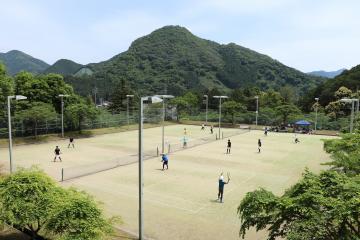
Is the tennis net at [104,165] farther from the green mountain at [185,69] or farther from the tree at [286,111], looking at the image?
the green mountain at [185,69]

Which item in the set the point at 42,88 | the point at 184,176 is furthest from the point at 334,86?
the point at 184,176

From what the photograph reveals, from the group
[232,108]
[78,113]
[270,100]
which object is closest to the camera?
[78,113]

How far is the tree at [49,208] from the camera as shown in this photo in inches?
414

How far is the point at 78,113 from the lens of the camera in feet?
Answer: 157

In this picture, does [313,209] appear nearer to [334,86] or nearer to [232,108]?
[232,108]

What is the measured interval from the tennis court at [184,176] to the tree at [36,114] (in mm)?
4314

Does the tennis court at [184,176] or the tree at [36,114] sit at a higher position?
the tree at [36,114]

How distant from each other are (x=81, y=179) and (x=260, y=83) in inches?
6199

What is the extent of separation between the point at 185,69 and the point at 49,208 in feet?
524

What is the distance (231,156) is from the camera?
34312 millimetres

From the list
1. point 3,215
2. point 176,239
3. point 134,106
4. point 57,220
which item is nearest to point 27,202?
point 3,215

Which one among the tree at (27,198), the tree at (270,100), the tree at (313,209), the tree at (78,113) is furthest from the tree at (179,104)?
the tree at (313,209)

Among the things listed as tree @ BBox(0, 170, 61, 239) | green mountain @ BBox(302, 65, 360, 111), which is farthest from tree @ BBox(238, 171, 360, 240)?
green mountain @ BBox(302, 65, 360, 111)

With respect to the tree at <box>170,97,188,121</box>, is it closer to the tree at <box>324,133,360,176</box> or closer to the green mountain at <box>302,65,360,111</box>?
the green mountain at <box>302,65,360,111</box>
